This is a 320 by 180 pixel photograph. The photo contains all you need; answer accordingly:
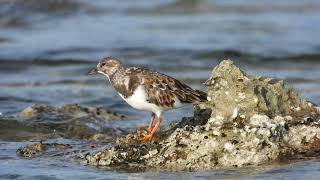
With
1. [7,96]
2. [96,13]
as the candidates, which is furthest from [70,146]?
[96,13]

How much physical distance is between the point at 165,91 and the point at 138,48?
26.7 feet

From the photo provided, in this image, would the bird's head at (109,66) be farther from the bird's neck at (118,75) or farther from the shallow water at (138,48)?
the shallow water at (138,48)

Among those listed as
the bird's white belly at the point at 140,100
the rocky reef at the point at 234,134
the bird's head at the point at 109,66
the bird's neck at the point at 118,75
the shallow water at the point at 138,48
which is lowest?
the rocky reef at the point at 234,134

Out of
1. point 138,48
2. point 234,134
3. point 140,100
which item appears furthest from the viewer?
point 138,48

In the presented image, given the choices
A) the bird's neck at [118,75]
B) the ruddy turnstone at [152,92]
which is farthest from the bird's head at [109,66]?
the ruddy turnstone at [152,92]

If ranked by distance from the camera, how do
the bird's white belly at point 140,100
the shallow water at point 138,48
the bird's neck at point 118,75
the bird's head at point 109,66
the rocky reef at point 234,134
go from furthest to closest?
the bird's head at point 109,66, the bird's neck at point 118,75, the bird's white belly at point 140,100, the shallow water at point 138,48, the rocky reef at point 234,134

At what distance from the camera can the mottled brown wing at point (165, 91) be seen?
736 centimetres

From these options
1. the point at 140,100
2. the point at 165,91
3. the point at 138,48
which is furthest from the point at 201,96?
the point at 138,48

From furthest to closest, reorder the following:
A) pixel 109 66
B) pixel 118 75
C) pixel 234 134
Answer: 1. pixel 109 66
2. pixel 118 75
3. pixel 234 134

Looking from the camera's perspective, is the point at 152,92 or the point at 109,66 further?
the point at 109,66

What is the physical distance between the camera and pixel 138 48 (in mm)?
15492

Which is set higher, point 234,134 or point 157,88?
point 157,88

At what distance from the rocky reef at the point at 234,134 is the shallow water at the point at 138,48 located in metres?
0.16

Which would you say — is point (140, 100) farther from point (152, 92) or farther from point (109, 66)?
point (109, 66)
